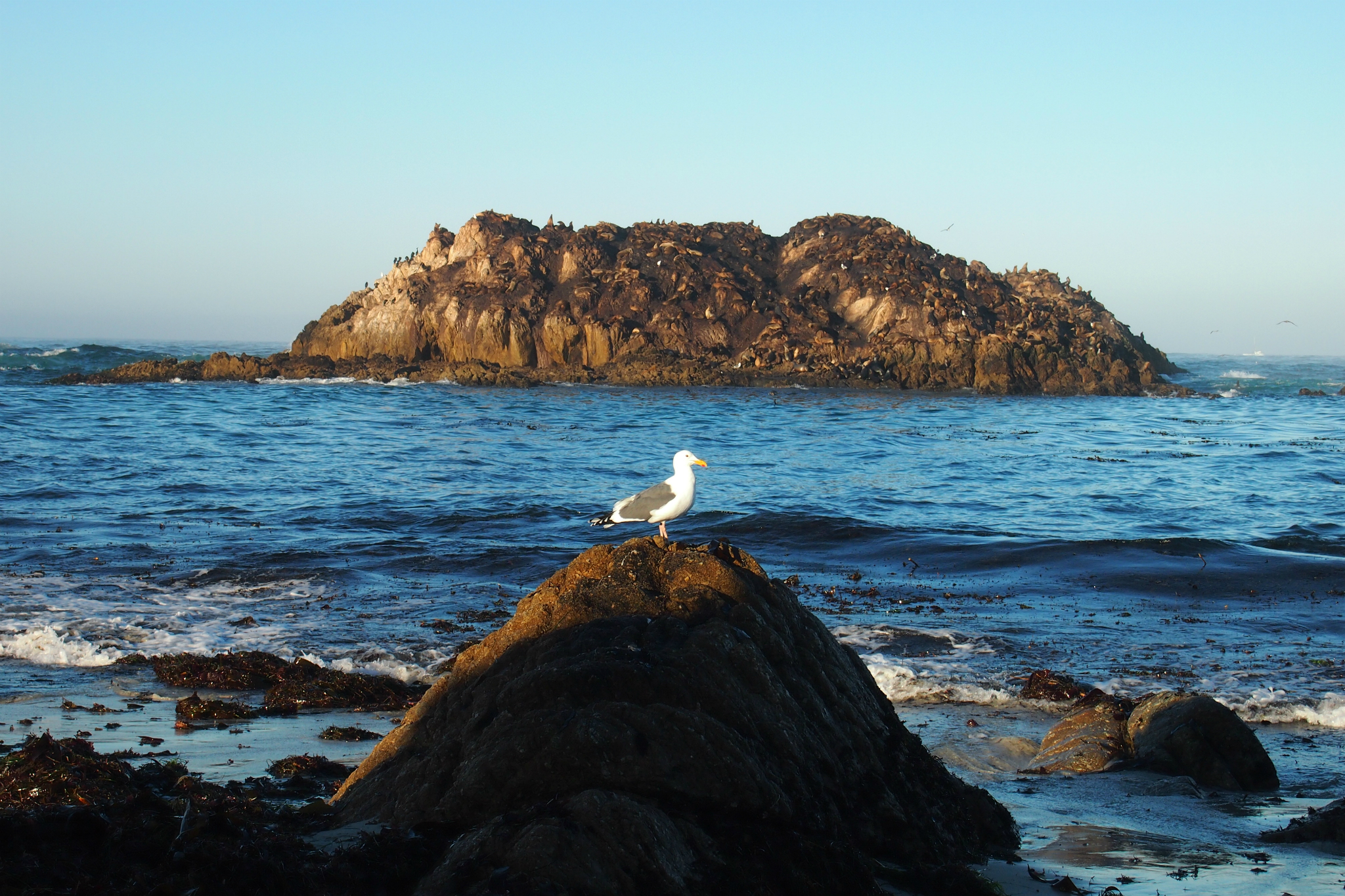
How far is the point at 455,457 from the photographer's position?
23.0m

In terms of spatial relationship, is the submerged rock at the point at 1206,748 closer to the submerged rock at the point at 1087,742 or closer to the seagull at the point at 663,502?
the submerged rock at the point at 1087,742

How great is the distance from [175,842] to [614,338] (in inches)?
2036

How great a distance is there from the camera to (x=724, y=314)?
56.4m

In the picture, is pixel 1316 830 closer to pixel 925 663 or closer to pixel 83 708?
pixel 925 663

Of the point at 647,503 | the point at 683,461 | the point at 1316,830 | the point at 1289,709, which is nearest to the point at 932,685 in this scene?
the point at 1289,709

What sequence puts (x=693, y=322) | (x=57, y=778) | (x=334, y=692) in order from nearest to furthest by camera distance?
(x=57, y=778)
(x=334, y=692)
(x=693, y=322)

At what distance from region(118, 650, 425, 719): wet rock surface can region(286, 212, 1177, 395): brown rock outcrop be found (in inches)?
1713

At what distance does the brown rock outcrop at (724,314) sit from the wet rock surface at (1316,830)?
45704mm

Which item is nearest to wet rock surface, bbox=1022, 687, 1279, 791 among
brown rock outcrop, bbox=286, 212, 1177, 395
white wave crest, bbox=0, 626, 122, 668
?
white wave crest, bbox=0, 626, 122, 668

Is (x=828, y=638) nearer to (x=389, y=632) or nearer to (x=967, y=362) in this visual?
(x=389, y=632)

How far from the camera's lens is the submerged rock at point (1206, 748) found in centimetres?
569

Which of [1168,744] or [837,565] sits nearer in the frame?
[1168,744]

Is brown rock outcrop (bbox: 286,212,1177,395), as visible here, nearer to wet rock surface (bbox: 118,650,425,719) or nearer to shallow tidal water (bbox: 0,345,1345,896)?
shallow tidal water (bbox: 0,345,1345,896)

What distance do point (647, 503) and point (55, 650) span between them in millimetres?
4962
